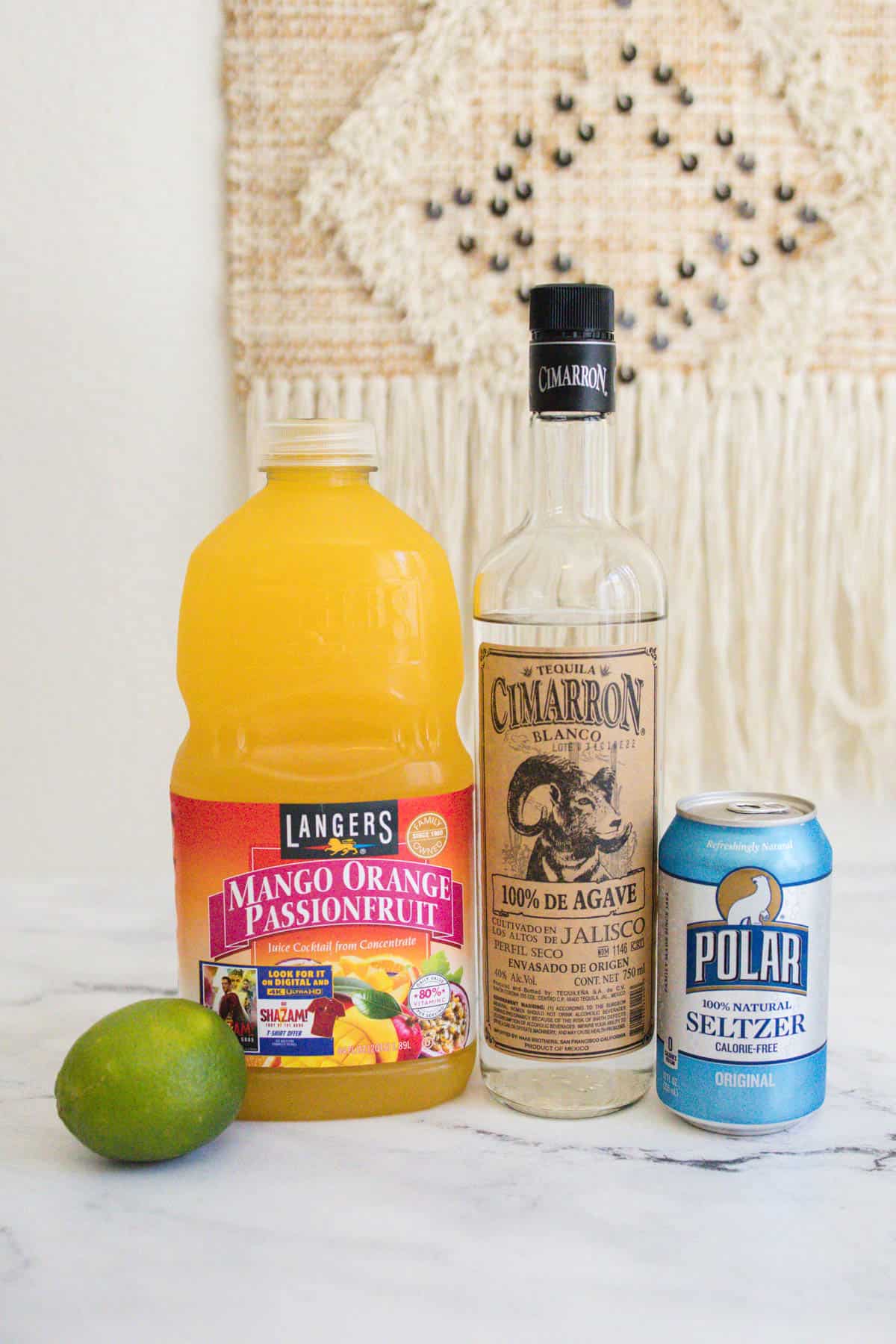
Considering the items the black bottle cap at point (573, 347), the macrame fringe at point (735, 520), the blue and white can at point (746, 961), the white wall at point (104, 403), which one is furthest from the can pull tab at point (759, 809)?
the white wall at point (104, 403)

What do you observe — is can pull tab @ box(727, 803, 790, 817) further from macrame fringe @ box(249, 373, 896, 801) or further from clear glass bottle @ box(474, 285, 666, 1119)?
macrame fringe @ box(249, 373, 896, 801)

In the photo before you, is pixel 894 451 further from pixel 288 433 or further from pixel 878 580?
pixel 288 433

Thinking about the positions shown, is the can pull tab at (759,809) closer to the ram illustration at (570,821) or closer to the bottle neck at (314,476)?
the ram illustration at (570,821)

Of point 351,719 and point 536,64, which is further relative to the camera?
point 536,64

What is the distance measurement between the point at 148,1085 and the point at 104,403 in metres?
0.69

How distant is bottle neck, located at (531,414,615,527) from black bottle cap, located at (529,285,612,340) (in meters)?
0.06

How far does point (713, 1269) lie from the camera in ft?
2.04

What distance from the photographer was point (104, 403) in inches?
46.8

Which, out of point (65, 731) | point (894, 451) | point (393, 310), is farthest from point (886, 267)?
point (65, 731)

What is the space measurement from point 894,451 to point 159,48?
0.71 metres

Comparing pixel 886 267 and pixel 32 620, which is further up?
pixel 886 267

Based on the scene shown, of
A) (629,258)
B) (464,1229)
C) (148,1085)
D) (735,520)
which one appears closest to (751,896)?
(464,1229)

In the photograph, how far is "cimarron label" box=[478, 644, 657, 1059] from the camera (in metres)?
0.75

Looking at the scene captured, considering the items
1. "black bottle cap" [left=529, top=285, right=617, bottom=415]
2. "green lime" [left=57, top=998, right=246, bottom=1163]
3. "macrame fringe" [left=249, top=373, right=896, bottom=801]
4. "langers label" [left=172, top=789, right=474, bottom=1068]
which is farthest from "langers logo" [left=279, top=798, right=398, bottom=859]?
"macrame fringe" [left=249, top=373, right=896, bottom=801]
